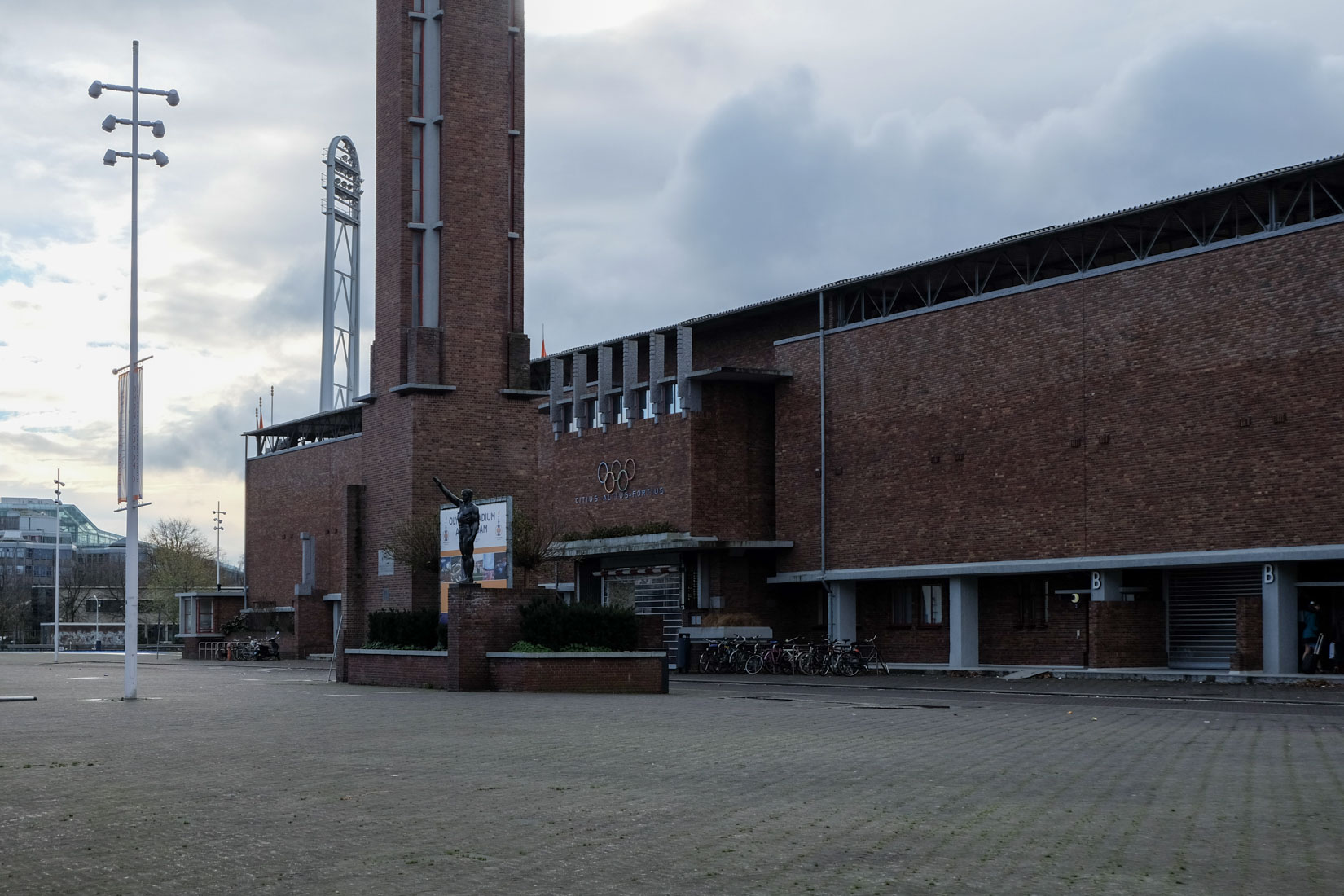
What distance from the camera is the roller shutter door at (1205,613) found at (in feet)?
113

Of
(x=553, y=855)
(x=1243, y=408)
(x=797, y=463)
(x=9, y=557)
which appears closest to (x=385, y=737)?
(x=553, y=855)

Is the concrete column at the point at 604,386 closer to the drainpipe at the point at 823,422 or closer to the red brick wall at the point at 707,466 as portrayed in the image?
the red brick wall at the point at 707,466

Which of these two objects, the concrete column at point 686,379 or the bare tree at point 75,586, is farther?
the bare tree at point 75,586

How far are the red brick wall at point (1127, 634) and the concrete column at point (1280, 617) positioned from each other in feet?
13.5

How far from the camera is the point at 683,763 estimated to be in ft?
43.8

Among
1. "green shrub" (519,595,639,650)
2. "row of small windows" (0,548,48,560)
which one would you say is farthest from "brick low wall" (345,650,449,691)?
"row of small windows" (0,548,48,560)

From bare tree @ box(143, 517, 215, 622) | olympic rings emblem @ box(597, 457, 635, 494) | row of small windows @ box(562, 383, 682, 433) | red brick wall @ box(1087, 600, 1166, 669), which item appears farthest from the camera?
bare tree @ box(143, 517, 215, 622)

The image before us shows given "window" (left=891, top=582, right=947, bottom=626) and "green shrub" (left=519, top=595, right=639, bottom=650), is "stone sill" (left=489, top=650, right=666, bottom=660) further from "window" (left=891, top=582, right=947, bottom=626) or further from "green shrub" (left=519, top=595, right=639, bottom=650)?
"window" (left=891, top=582, right=947, bottom=626)

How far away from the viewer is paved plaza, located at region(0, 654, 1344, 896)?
7.72 meters

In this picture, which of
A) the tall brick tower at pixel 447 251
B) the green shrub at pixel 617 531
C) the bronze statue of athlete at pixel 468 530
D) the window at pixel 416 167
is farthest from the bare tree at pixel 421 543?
the bronze statue of athlete at pixel 468 530

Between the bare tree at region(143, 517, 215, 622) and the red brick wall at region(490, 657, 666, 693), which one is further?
the bare tree at region(143, 517, 215, 622)

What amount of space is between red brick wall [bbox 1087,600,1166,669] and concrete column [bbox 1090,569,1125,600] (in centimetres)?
12

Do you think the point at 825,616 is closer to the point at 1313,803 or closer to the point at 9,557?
the point at 1313,803

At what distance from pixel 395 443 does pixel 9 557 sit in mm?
133182
